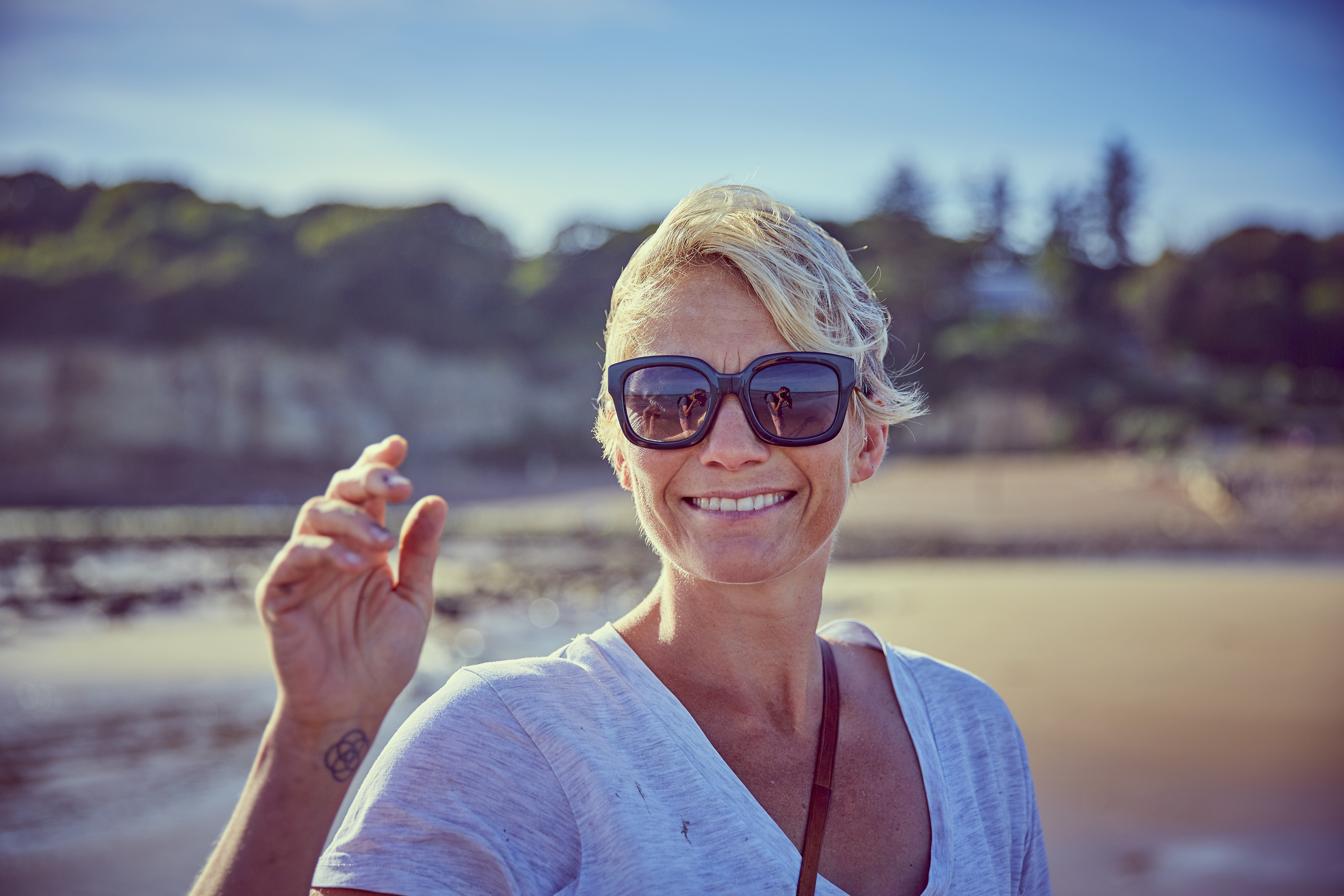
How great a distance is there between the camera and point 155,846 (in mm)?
5770

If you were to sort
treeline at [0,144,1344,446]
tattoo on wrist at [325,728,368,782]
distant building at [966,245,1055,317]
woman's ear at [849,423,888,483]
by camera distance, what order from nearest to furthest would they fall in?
tattoo on wrist at [325,728,368,782], woman's ear at [849,423,888,483], treeline at [0,144,1344,446], distant building at [966,245,1055,317]

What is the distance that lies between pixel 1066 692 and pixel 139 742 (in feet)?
26.4

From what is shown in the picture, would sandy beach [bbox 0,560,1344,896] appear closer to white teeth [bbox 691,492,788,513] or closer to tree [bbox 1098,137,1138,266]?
white teeth [bbox 691,492,788,513]

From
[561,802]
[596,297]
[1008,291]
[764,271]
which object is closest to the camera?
[561,802]

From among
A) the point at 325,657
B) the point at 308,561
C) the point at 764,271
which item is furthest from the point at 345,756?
the point at 764,271

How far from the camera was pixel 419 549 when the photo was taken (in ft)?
5.74

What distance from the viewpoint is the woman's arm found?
4.95 feet

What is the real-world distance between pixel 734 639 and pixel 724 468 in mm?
316

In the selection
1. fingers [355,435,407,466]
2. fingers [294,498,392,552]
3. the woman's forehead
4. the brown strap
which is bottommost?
the brown strap

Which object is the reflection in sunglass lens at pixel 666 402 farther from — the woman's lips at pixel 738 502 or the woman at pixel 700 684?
the woman's lips at pixel 738 502

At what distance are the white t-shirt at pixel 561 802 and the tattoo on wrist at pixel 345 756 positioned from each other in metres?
0.31

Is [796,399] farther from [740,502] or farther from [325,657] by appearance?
[325,657]

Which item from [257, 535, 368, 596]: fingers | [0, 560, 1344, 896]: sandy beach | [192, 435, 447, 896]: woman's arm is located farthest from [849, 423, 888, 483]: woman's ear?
[0, 560, 1344, 896]: sandy beach

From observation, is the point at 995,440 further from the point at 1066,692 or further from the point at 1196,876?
the point at 1196,876
